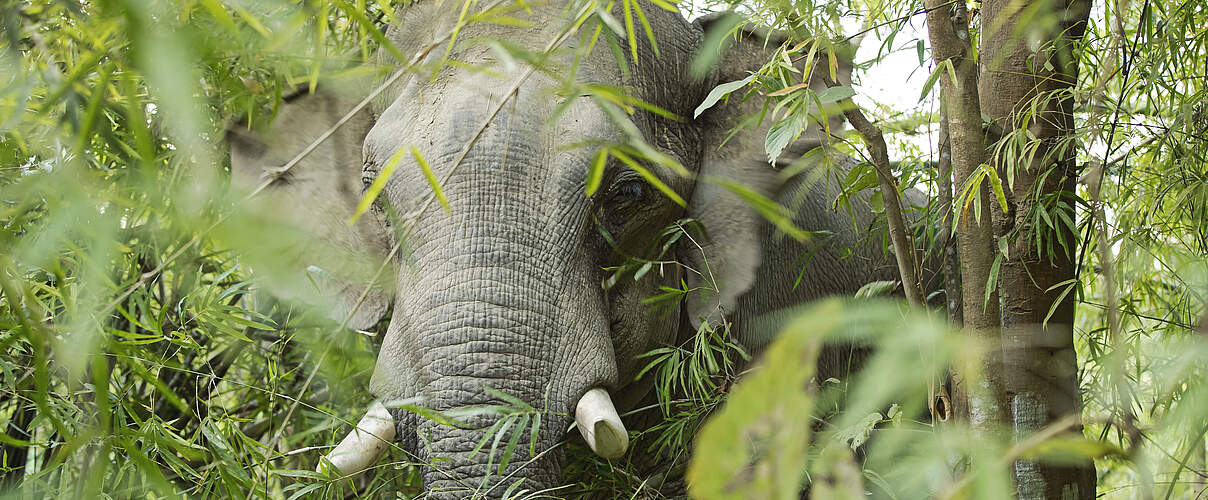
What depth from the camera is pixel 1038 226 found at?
1.35 m

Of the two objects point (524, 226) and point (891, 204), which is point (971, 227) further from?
point (524, 226)

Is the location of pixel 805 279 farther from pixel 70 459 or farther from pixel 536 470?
pixel 70 459

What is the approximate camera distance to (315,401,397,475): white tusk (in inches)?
62.9

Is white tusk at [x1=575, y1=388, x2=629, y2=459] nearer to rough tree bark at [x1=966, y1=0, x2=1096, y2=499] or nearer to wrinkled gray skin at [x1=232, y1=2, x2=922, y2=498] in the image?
wrinkled gray skin at [x1=232, y1=2, x2=922, y2=498]

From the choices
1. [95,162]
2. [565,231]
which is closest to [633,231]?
[565,231]

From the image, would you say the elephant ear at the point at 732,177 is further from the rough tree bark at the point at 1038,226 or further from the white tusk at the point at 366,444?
the white tusk at the point at 366,444

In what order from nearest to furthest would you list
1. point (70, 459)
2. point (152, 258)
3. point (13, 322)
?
point (13, 322), point (70, 459), point (152, 258)

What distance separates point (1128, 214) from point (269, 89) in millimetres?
1662

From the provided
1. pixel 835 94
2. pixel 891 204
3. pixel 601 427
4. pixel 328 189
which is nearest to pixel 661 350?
pixel 601 427

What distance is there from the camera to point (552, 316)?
5.83 feet

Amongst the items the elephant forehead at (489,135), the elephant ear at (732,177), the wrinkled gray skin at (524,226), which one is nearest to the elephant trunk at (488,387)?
the wrinkled gray skin at (524,226)

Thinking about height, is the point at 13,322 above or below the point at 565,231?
above

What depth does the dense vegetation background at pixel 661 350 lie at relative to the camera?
1.88 ft

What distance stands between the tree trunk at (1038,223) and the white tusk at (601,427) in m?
0.62
